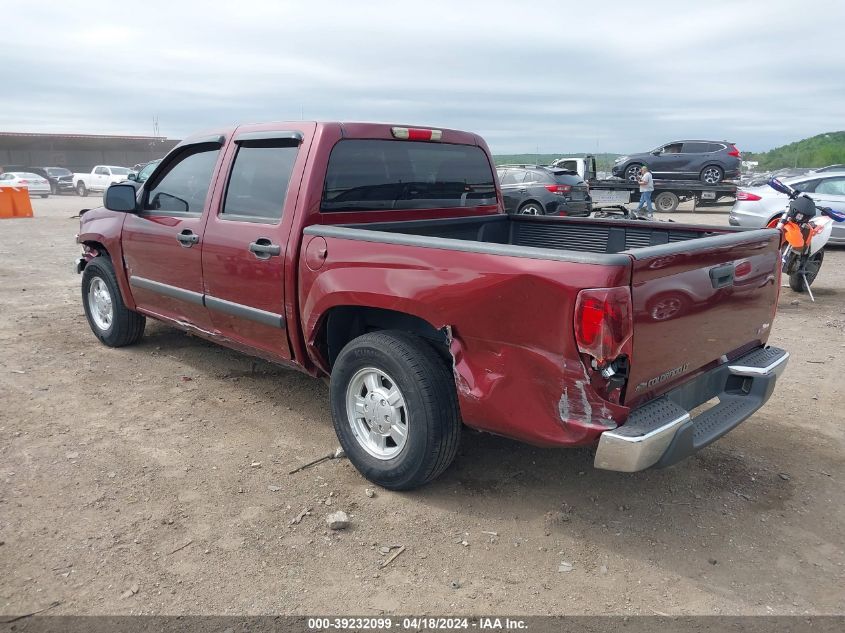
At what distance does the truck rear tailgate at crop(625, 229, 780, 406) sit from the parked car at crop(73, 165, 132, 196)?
33204 millimetres

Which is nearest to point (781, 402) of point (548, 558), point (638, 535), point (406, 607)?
point (638, 535)

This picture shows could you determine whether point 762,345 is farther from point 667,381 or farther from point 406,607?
point 406,607

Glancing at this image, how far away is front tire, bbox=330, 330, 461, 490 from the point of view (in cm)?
319

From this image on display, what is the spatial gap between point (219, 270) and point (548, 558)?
2.61 metres

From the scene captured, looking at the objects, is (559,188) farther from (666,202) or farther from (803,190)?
(666,202)

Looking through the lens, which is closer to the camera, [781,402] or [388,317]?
[388,317]

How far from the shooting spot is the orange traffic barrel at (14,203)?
19.9m

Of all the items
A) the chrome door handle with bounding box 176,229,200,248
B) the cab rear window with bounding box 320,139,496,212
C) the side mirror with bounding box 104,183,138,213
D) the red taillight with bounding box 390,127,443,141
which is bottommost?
the chrome door handle with bounding box 176,229,200,248

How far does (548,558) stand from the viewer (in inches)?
116

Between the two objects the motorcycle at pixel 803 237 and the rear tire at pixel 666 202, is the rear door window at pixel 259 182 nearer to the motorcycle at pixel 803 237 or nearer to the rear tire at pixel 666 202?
the motorcycle at pixel 803 237

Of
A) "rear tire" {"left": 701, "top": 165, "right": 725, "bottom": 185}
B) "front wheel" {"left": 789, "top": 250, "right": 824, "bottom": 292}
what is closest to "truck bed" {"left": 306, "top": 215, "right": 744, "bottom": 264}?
"front wheel" {"left": 789, "top": 250, "right": 824, "bottom": 292}

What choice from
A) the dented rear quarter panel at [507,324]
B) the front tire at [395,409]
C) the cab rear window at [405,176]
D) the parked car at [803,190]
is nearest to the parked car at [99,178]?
the parked car at [803,190]

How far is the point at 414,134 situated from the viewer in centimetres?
427

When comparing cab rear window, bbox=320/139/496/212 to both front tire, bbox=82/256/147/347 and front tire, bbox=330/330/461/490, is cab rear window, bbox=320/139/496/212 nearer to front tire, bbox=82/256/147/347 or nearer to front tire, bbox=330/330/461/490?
front tire, bbox=330/330/461/490
